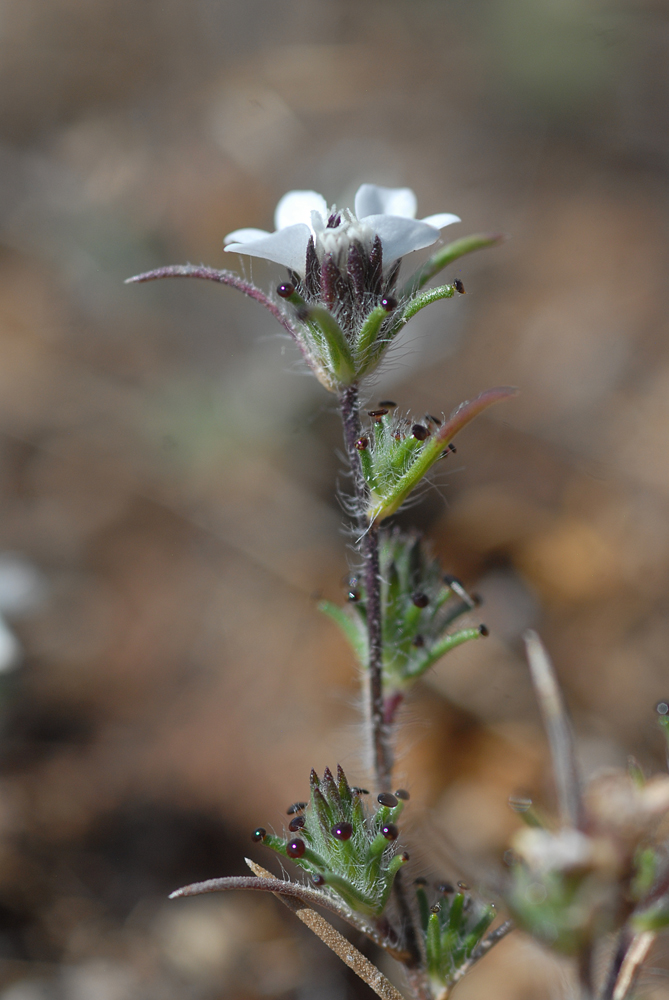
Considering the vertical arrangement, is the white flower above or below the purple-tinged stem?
above

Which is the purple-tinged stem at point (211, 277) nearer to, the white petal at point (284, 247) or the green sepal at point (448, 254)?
the white petal at point (284, 247)

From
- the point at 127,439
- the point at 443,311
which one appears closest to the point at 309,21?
the point at 443,311

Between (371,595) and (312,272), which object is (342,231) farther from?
(371,595)

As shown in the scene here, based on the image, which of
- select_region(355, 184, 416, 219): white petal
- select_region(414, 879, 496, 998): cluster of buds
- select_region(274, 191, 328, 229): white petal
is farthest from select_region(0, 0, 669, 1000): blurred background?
select_region(414, 879, 496, 998): cluster of buds

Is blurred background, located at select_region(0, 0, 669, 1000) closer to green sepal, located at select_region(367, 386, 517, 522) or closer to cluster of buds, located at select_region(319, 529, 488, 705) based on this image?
green sepal, located at select_region(367, 386, 517, 522)

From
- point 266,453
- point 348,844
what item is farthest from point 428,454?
point 266,453

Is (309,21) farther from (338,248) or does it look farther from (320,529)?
(338,248)
